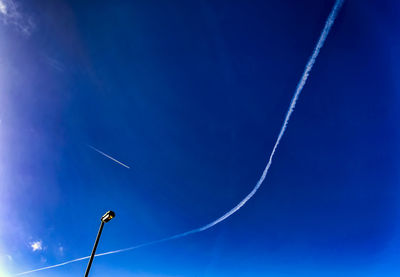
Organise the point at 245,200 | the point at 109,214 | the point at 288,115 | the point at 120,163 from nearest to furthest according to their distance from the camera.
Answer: the point at 109,214, the point at 288,115, the point at 120,163, the point at 245,200

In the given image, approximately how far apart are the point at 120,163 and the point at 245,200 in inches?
610

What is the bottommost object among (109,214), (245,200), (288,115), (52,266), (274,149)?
(109,214)

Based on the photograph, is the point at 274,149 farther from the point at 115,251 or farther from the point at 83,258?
the point at 83,258

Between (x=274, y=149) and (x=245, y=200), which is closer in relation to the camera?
(x=274, y=149)

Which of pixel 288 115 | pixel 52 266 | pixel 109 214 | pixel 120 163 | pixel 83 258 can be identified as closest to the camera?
pixel 109 214

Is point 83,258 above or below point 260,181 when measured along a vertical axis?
below

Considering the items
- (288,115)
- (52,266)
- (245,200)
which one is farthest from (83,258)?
(288,115)

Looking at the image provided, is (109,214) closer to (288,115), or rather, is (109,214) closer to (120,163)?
(120,163)

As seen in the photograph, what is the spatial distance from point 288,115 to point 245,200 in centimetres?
1222

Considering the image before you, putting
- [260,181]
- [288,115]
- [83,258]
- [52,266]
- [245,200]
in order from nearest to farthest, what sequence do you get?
[288,115] → [260,181] → [245,200] → [52,266] → [83,258]

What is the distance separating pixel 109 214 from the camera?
8.33 metres

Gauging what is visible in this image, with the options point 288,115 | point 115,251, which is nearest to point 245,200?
point 288,115

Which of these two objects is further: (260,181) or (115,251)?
(115,251)

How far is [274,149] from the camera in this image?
58.4 feet
